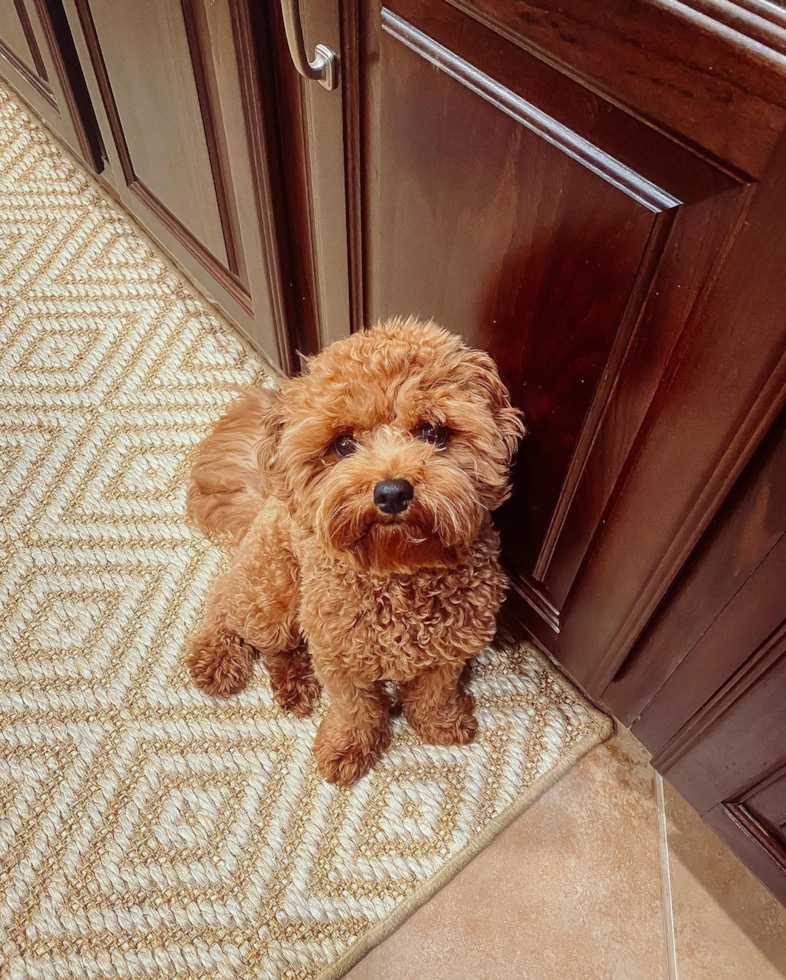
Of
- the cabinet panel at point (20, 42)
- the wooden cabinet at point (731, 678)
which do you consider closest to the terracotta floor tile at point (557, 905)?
the wooden cabinet at point (731, 678)

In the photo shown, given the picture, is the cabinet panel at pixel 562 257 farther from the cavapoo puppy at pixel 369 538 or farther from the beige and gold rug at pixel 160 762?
the beige and gold rug at pixel 160 762

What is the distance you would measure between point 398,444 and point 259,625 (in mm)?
411

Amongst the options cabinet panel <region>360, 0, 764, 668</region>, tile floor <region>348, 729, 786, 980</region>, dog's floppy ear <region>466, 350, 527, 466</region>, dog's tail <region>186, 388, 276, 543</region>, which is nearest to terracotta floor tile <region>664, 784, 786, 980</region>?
tile floor <region>348, 729, 786, 980</region>

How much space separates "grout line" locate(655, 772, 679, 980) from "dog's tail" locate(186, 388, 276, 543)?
712 mm

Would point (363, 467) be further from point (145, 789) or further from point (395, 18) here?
point (145, 789)

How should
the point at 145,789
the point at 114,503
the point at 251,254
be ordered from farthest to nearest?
1. the point at 114,503
2. the point at 251,254
3. the point at 145,789

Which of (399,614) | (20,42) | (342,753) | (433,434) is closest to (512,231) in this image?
(433,434)

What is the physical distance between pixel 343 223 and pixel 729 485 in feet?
1.86

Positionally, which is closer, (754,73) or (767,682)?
(754,73)

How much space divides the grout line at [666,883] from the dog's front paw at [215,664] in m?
0.63

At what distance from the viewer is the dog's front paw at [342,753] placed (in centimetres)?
99

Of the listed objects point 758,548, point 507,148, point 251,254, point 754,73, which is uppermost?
point 754,73

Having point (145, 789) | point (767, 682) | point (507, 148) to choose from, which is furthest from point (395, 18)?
point (145, 789)

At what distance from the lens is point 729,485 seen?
24.1 inches
